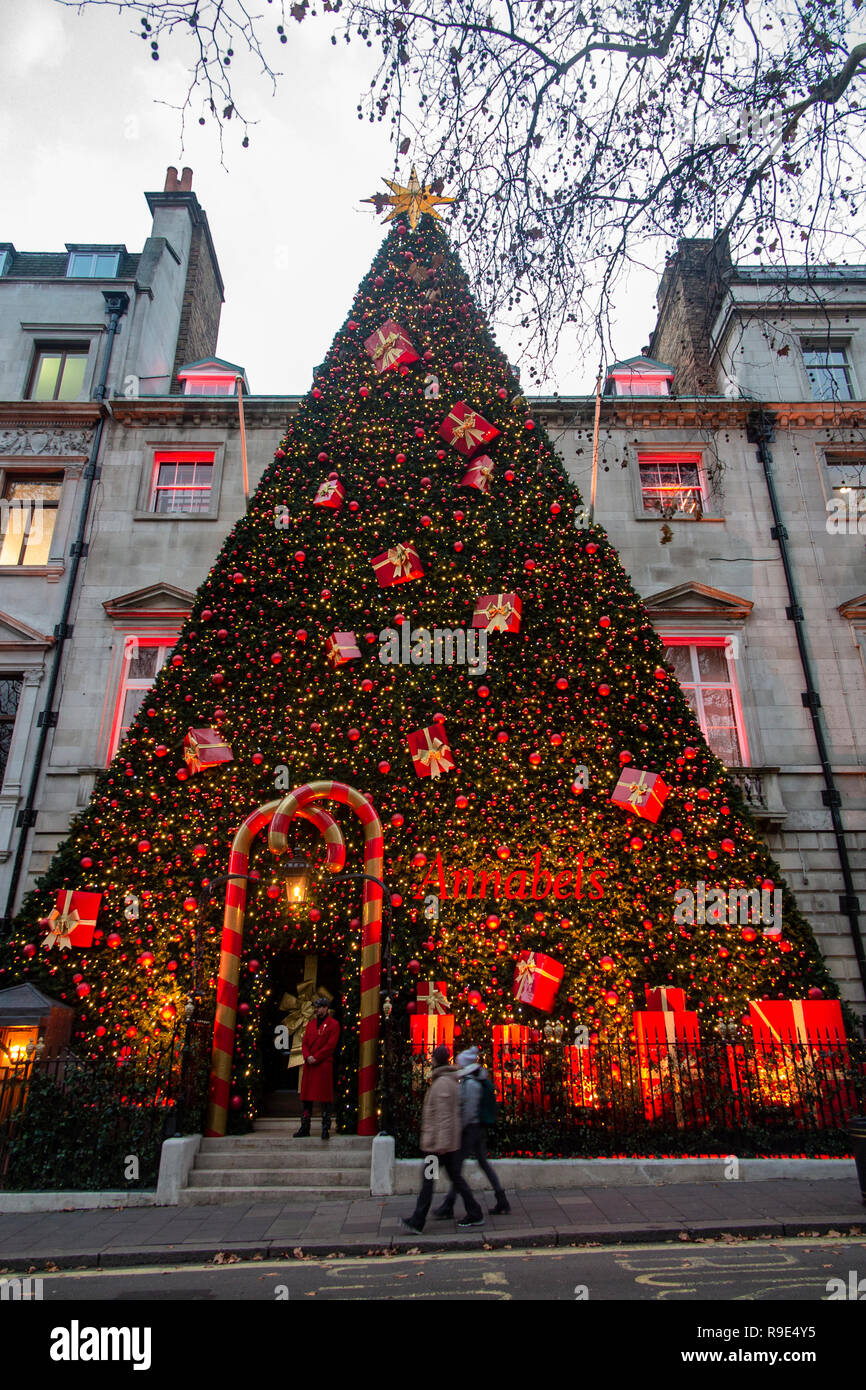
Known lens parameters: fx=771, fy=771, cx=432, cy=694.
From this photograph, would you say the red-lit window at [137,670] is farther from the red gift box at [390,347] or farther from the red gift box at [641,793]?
the red gift box at [641,793]

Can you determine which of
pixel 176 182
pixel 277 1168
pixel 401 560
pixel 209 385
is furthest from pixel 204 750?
pixel 176 182

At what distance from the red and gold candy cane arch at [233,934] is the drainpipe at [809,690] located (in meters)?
9.87

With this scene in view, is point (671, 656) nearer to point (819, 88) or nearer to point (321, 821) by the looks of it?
point (321, 821)

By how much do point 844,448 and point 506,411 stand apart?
871 cm

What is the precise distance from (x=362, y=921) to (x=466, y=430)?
9.04 meters

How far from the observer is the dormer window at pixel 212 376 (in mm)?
19906

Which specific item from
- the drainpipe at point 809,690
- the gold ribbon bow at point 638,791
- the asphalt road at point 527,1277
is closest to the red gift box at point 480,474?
the gold ribbon bow at point 638,791

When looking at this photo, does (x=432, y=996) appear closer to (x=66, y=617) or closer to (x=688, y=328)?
(x=66, y=617)

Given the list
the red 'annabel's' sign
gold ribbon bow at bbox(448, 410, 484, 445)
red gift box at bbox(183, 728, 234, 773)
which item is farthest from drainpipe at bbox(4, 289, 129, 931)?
gold ribbon bow at bbox(448, 410, 484, 445)

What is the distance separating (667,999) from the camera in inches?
425

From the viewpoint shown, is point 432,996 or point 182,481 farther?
point 182,481

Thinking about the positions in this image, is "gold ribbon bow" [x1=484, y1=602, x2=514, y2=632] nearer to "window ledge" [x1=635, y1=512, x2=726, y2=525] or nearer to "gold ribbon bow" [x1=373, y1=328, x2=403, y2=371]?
"gold ribbon bow" [x1=373, y1=328, x2=403, y2=371]

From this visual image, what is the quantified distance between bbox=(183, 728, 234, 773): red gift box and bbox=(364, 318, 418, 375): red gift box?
8273 mm
